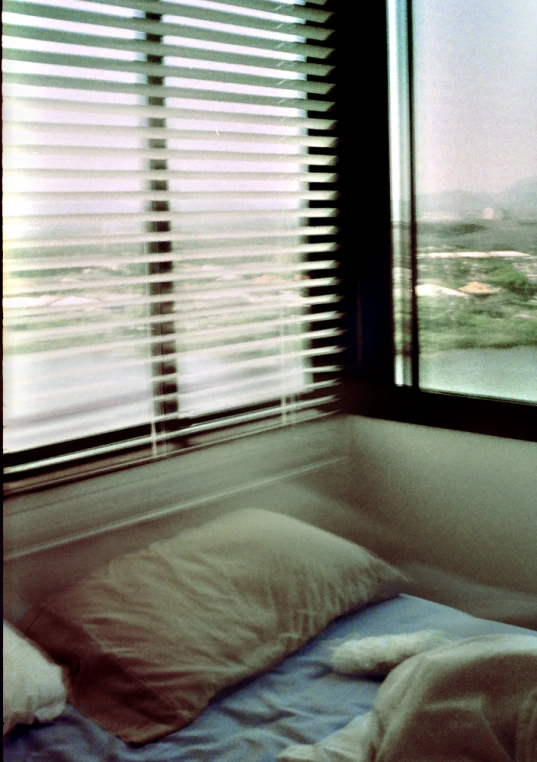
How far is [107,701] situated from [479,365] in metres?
0.59

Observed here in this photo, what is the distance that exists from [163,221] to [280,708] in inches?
23.3

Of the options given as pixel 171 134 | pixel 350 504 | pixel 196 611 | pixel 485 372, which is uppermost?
pixel 171 134

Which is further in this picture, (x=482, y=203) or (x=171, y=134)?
(x=171, y=134)

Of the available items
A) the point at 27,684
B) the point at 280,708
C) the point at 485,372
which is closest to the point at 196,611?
the point at 280,708

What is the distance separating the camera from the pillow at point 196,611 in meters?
0.87

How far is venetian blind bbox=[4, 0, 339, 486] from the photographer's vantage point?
0.88m

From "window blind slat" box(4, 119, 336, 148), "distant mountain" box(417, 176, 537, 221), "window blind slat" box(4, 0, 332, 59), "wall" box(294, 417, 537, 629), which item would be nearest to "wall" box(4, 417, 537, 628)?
"wall" box(294, 417, 537, 629)

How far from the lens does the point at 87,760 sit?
849mm

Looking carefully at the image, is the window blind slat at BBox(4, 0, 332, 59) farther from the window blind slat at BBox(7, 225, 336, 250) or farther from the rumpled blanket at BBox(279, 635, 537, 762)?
the rumpled blanket at BBox(279, 635, 537, 762)

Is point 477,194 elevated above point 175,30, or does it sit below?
below

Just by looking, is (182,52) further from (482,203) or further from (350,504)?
(350,504)

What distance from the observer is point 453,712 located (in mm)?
738

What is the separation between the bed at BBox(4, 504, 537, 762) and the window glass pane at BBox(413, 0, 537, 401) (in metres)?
0.27

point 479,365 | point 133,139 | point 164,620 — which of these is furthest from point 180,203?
point 164,620
